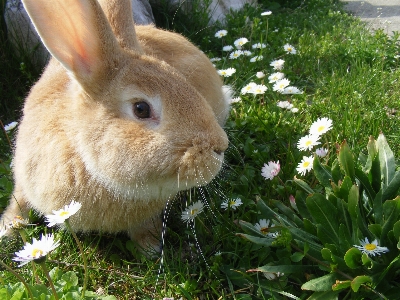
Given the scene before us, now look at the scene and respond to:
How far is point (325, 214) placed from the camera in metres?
2.18

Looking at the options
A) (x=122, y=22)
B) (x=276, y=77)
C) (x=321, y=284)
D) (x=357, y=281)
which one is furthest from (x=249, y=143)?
(x=357, y=281)

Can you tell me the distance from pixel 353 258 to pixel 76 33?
173 centimetres

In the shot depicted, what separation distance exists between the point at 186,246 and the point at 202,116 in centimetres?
97

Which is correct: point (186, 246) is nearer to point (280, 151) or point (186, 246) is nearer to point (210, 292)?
point (210, 292)

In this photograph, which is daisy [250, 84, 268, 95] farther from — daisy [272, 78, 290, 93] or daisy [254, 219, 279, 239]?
daisy [254, 219, 279, 239]

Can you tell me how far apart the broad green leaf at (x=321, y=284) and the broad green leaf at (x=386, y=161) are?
0.56 metres

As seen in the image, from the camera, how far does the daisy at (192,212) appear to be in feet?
8.94

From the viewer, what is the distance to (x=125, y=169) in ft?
7.45

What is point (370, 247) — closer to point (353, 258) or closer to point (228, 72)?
point (353, 258)

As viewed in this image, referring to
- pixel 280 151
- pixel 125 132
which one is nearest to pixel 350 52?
pixel 280 151

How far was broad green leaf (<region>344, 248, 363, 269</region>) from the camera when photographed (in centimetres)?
Answer: 198

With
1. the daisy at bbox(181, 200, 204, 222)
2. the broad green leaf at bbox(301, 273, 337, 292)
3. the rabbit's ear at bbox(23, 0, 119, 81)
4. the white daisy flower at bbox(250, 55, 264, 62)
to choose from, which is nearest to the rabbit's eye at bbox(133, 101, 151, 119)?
the rabbit's ear at bbox(23, 0, 119, 81)

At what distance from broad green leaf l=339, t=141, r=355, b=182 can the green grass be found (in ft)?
1.45

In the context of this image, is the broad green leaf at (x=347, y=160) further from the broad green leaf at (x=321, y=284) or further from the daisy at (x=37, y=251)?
the daisy at (x=37, y=251)
